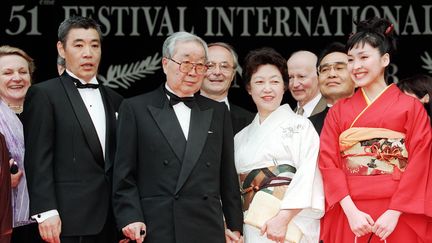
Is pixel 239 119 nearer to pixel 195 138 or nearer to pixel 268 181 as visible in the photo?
pixel 268 181

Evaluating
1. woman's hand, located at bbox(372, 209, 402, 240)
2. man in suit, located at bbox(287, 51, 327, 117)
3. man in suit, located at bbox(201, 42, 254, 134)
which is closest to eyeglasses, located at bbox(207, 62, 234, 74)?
man in suit, located at bbox(201, 42, 254, 134)

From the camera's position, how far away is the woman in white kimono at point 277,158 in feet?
14.5

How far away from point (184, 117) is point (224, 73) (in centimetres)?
101

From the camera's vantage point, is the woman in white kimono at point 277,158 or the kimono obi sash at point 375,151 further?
the woman in white kimono at point 277,158

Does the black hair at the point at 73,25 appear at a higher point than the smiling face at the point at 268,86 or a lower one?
higher

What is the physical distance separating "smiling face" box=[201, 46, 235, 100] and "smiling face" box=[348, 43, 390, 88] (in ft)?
3.86

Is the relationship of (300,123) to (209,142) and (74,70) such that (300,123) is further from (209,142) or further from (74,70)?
(74,70)

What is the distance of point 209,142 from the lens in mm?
4387

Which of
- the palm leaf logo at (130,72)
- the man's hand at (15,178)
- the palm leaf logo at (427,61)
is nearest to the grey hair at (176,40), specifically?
the man's hand at (15,178)

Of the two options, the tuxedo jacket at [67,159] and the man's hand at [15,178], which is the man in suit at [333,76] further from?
the man's hand at [15,178]

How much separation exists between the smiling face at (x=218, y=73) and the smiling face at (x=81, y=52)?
959 millimetres

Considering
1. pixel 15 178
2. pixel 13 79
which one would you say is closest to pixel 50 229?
pixel 15 178

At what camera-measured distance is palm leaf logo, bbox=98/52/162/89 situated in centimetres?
658

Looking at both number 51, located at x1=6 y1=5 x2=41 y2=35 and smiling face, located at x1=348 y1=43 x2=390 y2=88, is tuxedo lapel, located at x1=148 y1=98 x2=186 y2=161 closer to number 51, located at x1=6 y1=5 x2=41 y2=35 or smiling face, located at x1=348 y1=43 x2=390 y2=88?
smiling face, located at x1=348 y1=43 x2=390 y2=88
